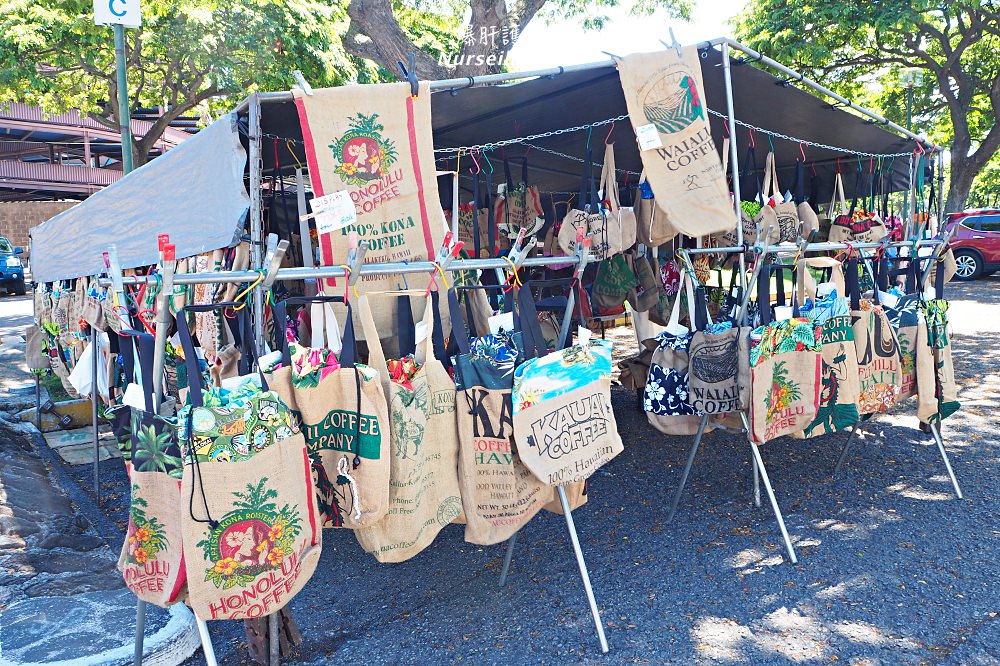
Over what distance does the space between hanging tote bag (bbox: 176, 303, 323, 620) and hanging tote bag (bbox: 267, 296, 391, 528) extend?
15 cm

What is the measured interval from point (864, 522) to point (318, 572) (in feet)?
9.56

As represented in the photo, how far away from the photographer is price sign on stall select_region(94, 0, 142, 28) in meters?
5.00

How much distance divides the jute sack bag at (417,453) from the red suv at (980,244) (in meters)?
17.6

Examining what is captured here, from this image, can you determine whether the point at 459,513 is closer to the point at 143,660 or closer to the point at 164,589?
the point at 164,589

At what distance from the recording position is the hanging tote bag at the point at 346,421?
2.25 m

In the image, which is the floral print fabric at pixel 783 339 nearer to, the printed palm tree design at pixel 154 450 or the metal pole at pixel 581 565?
the metal pole at pixel 581 565

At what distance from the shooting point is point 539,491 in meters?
2.65

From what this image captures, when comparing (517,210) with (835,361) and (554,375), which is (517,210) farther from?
(554,375)

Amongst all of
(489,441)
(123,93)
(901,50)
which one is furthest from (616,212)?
(901,50)

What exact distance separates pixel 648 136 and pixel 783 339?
111 cm

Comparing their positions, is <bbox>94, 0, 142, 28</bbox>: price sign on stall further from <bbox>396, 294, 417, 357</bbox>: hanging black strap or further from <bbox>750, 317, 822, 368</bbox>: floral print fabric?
<bbox>750, 317, 822, 368</bbox>: floral print fabric

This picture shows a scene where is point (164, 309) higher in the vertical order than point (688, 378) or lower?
higher

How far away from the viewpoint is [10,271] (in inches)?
729

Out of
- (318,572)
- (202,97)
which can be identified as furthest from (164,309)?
(202,97)
